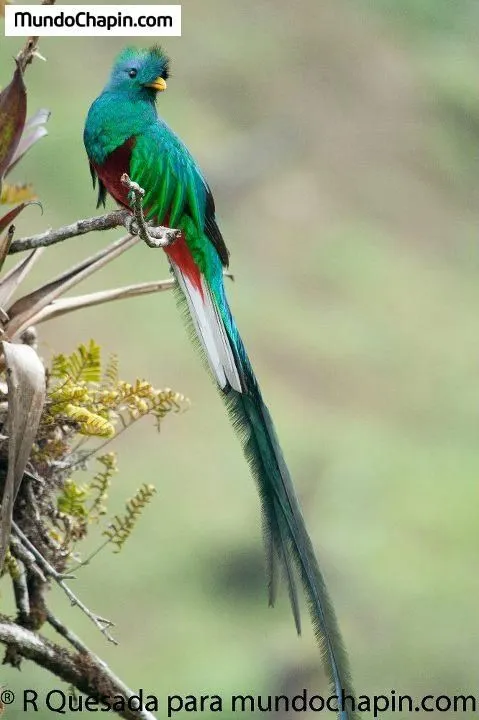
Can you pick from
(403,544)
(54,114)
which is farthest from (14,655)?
(403,544)

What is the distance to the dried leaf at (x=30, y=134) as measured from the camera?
922mm

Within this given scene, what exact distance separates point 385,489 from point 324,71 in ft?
2.86

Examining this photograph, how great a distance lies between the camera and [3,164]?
0.89 meters

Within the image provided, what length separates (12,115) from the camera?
853 millimetres

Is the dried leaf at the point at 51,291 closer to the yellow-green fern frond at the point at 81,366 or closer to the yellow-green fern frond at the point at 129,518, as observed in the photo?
the yellow-green fern frond at the point at 81,366

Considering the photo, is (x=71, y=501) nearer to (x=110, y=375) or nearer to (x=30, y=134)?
(x=110, y=375)

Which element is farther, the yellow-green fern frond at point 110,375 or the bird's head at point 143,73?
the yellow-green fern frond at point 110,375

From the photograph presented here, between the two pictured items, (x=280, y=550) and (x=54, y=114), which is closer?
(x=280, y=550)

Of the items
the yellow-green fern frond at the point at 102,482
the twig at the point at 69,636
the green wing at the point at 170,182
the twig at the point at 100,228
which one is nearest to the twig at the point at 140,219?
the twig at the point at 100,228

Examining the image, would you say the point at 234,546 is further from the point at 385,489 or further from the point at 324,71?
the point at 324,71

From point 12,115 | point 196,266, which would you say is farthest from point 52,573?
point 12,115

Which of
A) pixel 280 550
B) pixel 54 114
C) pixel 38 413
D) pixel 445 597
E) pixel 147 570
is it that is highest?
pixel 54 114

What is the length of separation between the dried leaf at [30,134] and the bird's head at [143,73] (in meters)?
0.11

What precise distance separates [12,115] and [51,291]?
Answer: 0.60 feet
